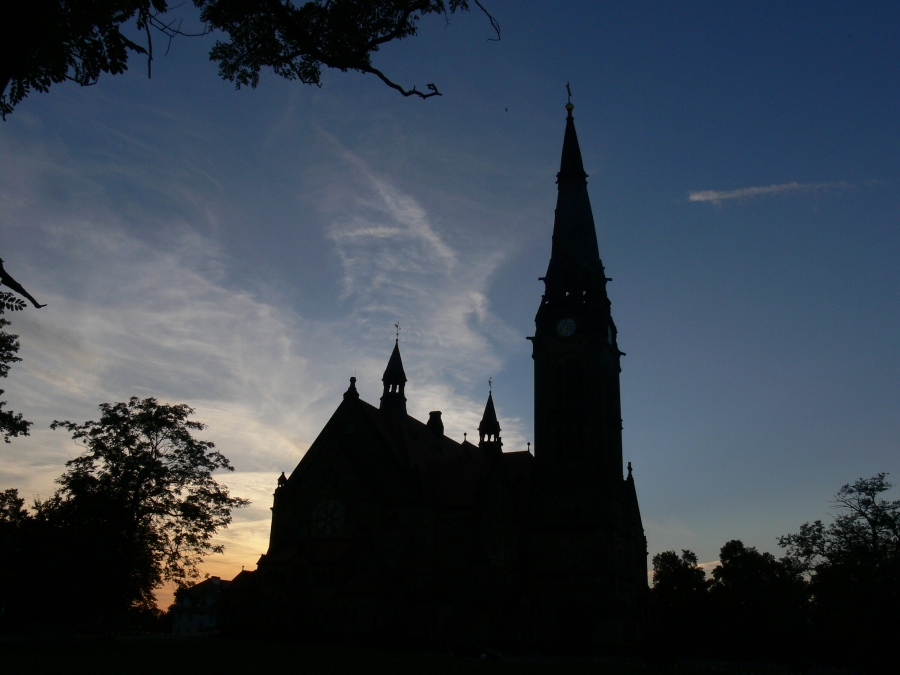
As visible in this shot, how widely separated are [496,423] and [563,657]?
90.6ft

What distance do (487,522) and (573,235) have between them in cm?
2629

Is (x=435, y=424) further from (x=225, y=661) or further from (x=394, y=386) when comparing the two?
(x=225, y=661)

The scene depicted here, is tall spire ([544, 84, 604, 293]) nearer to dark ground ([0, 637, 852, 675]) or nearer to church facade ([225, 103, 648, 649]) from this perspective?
church facade ([225, 103, 648, 649])

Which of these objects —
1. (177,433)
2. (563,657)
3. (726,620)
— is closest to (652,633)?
(563,657)

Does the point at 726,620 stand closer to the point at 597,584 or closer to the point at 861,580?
the point at 597,584

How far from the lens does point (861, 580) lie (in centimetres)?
3444

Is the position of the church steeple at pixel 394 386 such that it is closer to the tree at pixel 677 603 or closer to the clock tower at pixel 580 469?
the clock tower at pixel 580 469

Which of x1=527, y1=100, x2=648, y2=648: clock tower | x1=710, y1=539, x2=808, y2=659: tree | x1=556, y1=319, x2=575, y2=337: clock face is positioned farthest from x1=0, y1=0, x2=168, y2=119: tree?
x1=710, y1=539, x2=808, y2=659: tree

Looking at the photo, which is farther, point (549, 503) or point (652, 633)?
point (549, 503)

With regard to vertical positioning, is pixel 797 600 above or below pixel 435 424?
below

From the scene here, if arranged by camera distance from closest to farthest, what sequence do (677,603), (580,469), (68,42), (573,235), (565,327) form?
(68,42)
(580,469)
(565,327)
(573,235)
(677,603)

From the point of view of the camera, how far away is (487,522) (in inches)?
2055

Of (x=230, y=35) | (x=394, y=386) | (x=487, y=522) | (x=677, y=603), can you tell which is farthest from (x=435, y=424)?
(x=230, y=35)

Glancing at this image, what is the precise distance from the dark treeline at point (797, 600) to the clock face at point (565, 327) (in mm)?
22624
